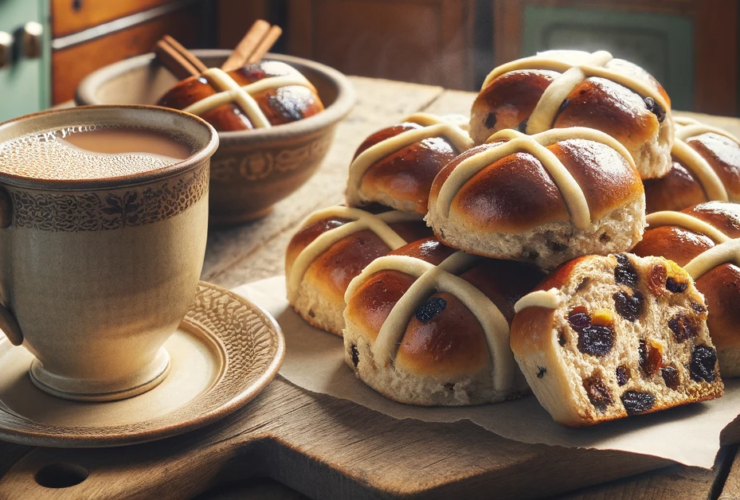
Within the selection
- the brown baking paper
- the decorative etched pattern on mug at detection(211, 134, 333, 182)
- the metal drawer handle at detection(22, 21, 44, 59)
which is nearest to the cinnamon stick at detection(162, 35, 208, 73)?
the decorative etched pattern on mug at detection(211, 134, 333, 182)

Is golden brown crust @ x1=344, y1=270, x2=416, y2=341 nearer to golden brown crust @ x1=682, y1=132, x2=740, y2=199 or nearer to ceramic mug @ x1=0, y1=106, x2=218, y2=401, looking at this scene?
ceramic mug @ x1=0, y1=106, x2=218, y2=401

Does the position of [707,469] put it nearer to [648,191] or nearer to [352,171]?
[648,191]

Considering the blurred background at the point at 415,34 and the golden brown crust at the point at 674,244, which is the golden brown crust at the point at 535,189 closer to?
the golden brown crust at the point at 674,244

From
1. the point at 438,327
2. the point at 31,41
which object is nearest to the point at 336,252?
the point at 438,327

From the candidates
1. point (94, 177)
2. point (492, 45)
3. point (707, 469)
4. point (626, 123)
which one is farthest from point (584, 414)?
point (492, 45)

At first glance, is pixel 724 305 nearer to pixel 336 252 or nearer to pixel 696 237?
pixel 696 237

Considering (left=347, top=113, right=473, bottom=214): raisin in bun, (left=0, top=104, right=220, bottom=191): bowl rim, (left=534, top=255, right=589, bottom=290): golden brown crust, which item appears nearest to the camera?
(left=0, top=104, right=220, bottom=191): bowl rim
